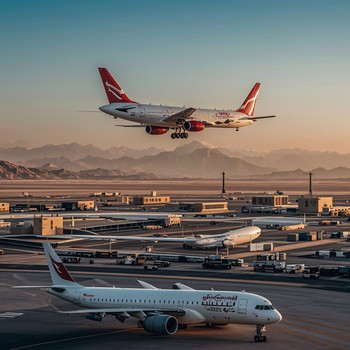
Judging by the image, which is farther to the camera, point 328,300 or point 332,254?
point 332,254

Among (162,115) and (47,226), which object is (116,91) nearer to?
(162,115)

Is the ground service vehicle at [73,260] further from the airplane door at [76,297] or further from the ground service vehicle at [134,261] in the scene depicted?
the airplane door at [76,297]

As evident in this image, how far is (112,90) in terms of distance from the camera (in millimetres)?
125438

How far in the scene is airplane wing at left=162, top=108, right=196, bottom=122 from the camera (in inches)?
4879

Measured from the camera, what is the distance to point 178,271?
129375 mm

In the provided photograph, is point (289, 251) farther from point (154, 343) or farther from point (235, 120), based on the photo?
point (154, 343)

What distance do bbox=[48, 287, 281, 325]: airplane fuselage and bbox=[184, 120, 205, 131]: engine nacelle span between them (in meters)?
50.1

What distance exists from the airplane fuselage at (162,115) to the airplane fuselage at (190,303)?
45.4m

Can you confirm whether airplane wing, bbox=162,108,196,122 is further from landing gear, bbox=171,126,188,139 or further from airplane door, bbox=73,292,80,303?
airplane door, bbox=73,292,80,303

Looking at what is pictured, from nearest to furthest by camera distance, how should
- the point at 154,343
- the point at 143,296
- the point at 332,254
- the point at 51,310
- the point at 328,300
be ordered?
1. the point at 154,343
2. the point at 143,296
3. the point at 51,310
4. the point at 328,300
5. the point at 332,254

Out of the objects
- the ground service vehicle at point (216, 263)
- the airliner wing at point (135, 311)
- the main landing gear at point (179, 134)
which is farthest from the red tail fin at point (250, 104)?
the airliner wing at point (135, 311)

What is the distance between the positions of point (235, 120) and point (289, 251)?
3811cm

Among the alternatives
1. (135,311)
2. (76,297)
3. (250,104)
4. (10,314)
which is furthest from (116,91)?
(135,311)

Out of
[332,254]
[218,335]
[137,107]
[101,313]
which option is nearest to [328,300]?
[218,335]
